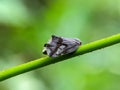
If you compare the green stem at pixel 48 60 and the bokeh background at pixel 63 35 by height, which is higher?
the green stem at pixel 48 60

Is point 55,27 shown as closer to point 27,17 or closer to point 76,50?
point 27,17

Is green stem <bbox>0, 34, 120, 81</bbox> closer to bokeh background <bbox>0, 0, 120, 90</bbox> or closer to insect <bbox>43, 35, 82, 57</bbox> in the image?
insect <bbox>43, 35, 82, 57</bbox>

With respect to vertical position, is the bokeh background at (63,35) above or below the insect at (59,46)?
below

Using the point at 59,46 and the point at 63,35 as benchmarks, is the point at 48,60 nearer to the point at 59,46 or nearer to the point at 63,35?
the point at 59,46

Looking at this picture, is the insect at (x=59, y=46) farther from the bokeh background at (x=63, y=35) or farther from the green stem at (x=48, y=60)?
the bokeh background at (x=63, y=35)

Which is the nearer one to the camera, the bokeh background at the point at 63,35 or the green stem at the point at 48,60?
the green stem at the point at 48,60

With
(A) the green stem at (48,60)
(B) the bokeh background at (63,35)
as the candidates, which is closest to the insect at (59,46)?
(A) the green stem at (48,60)

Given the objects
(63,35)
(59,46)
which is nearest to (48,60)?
(59,46)
